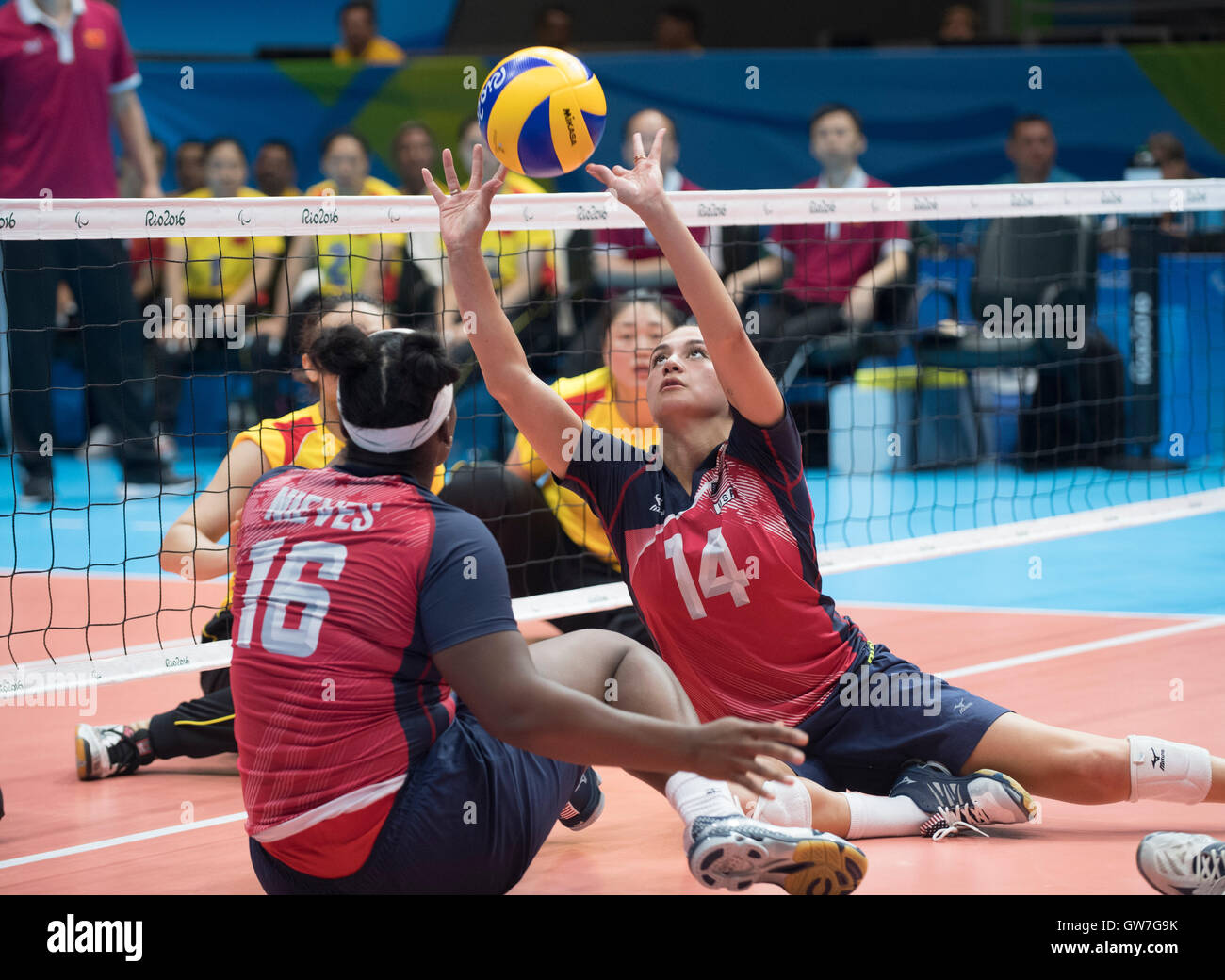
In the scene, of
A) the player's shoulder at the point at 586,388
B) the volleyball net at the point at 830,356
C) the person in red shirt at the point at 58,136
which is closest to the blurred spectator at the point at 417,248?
the volleyball net at the point at 830,356

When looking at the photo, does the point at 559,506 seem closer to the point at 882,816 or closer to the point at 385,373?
the point at 882,816

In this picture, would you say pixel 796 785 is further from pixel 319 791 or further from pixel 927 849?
pixel 319 791

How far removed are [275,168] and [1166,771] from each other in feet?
28.8

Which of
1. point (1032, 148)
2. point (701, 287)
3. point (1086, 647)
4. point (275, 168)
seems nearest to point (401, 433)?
point (701, 287)

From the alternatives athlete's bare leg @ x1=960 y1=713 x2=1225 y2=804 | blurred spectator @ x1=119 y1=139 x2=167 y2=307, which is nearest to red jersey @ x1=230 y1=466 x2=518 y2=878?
athlete's bare leg @ x1=960 y1=713 x2=1225 y2=804

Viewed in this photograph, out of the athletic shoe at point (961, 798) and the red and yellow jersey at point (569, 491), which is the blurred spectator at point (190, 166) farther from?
the athletic shoe at point (961, 798)

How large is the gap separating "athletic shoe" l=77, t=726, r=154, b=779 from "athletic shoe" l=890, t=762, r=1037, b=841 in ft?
7.21

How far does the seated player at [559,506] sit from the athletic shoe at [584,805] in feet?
5.56

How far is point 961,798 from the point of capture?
347 centimetres

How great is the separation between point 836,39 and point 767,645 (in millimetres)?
8907

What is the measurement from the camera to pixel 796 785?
3.32m

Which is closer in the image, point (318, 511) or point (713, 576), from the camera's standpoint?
point (318, 511)

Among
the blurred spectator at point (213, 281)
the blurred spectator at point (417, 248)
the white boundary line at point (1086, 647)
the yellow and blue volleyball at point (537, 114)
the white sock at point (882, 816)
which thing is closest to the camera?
the white sock at point (882, 816)

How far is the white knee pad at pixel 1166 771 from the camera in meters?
3.38
